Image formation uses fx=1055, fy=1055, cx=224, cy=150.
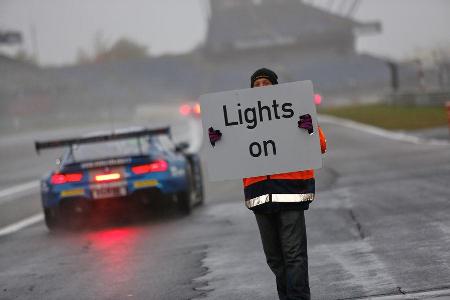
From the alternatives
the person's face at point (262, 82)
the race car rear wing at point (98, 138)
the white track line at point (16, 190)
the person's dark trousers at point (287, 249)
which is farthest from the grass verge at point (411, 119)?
the person's dark trousers at point (287, 249)

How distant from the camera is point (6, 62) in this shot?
100375mm

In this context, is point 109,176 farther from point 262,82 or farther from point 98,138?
point 262,82

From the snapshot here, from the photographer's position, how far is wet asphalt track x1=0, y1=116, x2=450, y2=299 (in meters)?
8.17

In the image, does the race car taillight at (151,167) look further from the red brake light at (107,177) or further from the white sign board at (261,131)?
the white sign board at (261,131)

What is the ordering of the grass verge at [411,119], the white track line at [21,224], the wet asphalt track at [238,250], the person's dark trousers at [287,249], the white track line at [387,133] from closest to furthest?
the person's dark trousers at [287,249] → the wet asphalt track at [238,250] → the white track line at [21,224] → the white track line at [387,133] → the grass verge at [411,119]

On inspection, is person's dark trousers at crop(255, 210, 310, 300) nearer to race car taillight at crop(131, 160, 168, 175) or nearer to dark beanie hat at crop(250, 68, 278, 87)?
dark beanie hat at crop(250, 68, 278, 87)

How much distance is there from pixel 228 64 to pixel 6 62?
3672cm

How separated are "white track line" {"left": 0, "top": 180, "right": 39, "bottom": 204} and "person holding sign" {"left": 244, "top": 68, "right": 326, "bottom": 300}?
14.1m


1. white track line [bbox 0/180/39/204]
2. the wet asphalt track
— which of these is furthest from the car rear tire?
white track line [bbox 0/180/39/204]

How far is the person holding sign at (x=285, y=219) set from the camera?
6.52 metres

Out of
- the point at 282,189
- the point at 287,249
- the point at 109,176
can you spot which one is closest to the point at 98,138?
the point at 109,176

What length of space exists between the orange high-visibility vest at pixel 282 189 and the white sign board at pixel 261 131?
0.05m

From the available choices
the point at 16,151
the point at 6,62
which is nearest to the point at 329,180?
the point at 16,151

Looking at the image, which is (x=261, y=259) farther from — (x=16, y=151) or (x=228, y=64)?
(x=228, y=64)
